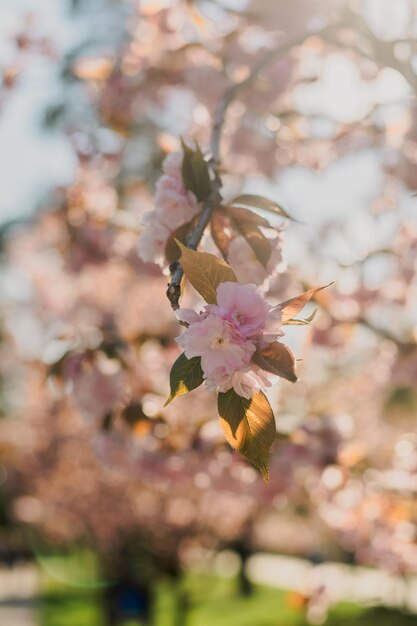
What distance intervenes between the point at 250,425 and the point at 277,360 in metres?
0.11

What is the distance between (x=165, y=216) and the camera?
5.04 ft

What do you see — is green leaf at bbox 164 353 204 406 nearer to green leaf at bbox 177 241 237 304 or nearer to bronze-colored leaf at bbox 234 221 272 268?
green leaf at bbox 177 241 237 304

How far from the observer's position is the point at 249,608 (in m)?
15.1

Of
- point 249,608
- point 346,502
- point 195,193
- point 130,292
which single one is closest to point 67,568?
point 249,608

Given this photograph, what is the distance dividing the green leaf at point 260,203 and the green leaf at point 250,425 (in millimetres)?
468

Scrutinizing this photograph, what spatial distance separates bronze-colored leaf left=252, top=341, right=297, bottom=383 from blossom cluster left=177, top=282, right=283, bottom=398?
0.04ft

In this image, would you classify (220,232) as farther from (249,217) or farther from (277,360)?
(277,360)

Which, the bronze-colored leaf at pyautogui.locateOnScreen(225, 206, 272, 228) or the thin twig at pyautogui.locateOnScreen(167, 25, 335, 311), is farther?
the bronze-colored leaf at pyautogui.locateOnScreen(225, 206, 272, 228)

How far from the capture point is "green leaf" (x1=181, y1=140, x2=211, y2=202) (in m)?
1.53

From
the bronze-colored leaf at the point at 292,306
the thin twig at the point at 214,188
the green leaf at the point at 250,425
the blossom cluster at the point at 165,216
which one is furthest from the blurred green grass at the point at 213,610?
the bronze-colored leaf at the point at 292,306

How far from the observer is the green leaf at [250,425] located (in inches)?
45.6

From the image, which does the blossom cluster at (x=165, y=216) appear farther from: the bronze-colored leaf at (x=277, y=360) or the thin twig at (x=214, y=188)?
the bronze-colored leaf at (x=277, y=360)

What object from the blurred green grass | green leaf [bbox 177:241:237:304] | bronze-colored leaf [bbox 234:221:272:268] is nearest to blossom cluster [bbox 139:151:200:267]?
bronze-colored leaf [bbox 234:221:272:268]

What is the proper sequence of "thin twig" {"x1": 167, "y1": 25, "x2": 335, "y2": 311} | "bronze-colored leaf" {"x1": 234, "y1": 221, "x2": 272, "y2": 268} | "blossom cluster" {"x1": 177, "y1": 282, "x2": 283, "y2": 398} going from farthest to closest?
"bronze-colored leaf" {"x1": 234, "y1": 221, "x2": 272, "y2": 268}
"thin twig" {"x1": 167, "y1": 25, "x2": 335, "y2": 311}
"blossom cluster" {"x1": 177, "y1": 282, "x2": 283, "y2": 398}
